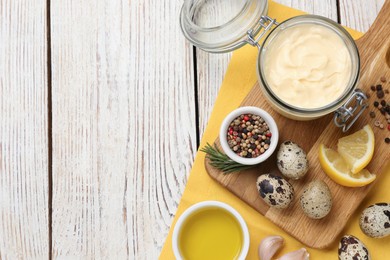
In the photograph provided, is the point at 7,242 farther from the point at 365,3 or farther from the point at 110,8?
the point at 365,3

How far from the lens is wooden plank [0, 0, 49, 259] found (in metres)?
1.19

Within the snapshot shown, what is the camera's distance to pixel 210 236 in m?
1.14

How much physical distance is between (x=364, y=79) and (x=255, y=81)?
0.21m

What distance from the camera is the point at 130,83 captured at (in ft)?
3.93

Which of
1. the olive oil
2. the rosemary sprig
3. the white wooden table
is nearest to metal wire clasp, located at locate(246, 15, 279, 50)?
the white wooden table

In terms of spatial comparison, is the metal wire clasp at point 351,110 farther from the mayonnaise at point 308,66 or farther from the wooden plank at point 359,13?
the wooden plank at point 359,13

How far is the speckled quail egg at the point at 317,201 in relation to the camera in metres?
1.06

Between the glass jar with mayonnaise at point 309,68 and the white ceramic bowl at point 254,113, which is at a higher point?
the glass jar with mayonnaise at point 309,68

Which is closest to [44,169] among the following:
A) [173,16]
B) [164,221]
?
[164,221]

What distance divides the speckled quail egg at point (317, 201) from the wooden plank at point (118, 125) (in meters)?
0.25

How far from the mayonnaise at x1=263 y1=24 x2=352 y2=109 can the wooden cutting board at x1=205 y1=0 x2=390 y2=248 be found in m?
0.10

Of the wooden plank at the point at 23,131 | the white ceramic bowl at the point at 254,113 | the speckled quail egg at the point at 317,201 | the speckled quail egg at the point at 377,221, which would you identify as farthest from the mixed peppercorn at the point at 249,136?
the wooden plank at the point at 23,131

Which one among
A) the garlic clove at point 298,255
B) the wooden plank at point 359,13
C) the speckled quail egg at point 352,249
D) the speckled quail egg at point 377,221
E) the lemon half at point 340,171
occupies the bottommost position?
the garlic clove at point 298,255

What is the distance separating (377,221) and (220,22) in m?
0.49
